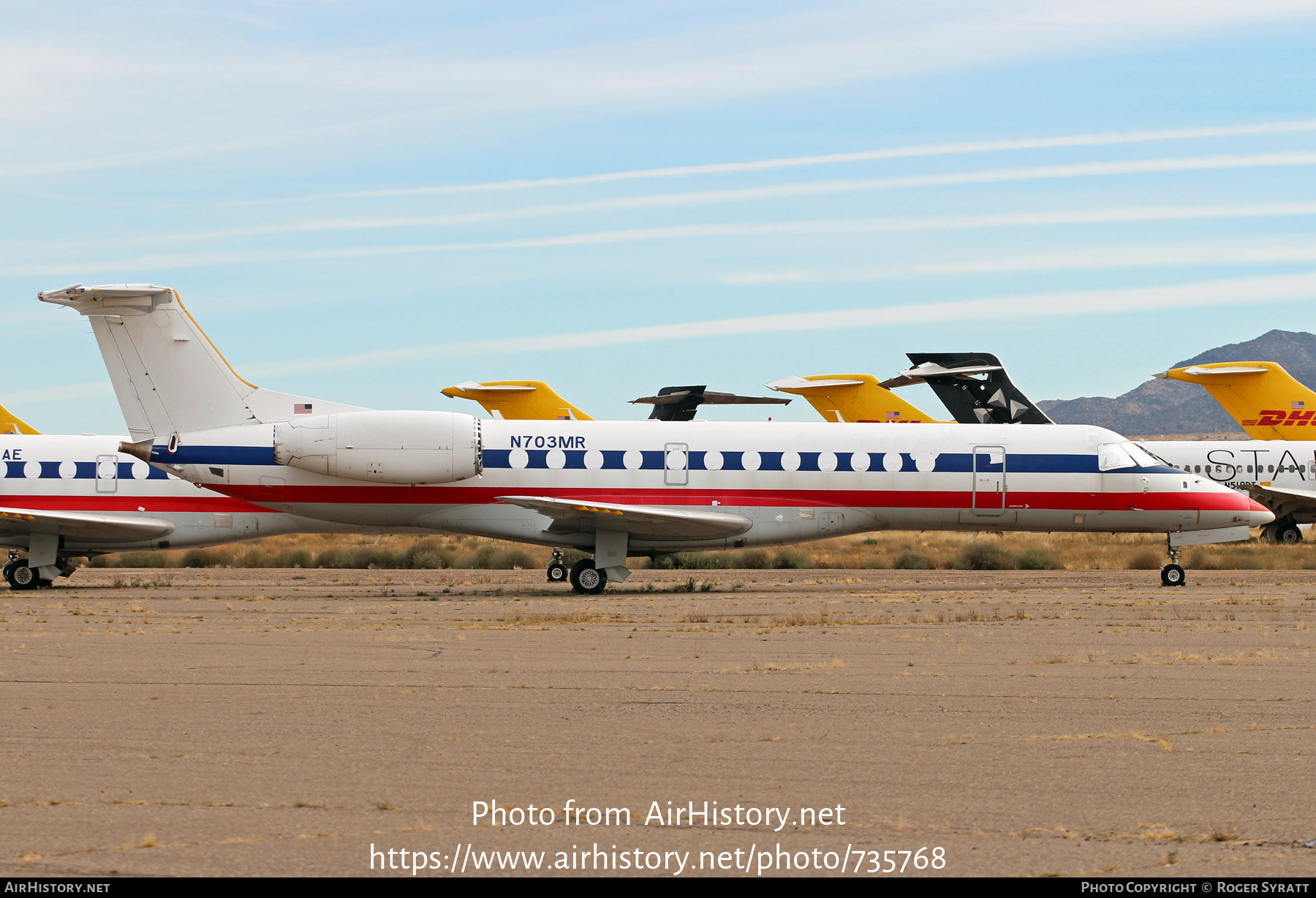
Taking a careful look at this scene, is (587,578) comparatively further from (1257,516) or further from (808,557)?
(808,557)

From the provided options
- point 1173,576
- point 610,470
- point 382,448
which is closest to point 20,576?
point 382,448

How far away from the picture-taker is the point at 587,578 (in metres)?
23.7

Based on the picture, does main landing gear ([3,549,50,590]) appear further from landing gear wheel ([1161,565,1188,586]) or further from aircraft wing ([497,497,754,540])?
landing gear wheel ([1161,565,1188,586])

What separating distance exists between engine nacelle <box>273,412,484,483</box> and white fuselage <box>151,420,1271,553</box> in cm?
51

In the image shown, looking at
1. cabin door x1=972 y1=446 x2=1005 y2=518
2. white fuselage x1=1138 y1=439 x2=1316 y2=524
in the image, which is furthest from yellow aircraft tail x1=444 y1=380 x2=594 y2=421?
white fuselage x1=1138 y1=439 x2=1316 y2=524

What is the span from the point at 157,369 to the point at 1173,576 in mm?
20314

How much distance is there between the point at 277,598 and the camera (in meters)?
23.0

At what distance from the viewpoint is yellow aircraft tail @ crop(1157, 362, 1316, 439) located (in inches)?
1666

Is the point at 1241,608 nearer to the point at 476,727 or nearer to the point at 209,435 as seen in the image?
the point at 476,727

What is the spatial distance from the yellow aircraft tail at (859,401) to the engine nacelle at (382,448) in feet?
47.3

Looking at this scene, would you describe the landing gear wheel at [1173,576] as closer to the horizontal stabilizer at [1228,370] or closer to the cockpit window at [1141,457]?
the cockpit window at [1141,457]

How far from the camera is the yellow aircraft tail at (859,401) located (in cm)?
3478
